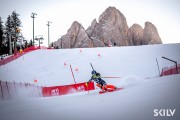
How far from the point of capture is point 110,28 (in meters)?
93.7

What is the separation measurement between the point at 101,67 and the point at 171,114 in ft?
70.6

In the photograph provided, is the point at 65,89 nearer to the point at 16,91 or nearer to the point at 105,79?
the point at 16,91

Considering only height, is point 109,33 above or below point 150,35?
above

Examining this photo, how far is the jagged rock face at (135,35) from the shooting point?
101 metres

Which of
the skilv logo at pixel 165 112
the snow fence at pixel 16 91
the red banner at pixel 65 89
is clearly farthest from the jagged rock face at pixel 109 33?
the skilv logo at pixel 165 112

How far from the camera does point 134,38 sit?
10162cm

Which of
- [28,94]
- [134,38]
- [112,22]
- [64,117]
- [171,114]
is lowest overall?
[28,94]

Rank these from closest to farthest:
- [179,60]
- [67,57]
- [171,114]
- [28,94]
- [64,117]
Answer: [171,114] → [64,117] → [28,94] → [179,60] → [67,57]

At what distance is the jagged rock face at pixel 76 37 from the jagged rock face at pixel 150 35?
31.2 m

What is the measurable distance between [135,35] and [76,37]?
3067 cm

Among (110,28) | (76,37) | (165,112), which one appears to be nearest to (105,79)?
(165,112)

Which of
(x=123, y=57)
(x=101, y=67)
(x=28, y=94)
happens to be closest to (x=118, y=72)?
(x=101, y=67)

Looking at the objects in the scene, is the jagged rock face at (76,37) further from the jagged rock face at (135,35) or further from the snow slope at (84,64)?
the snow slope at (84,64)

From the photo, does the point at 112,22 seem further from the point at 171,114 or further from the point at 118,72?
the point at 171,114
